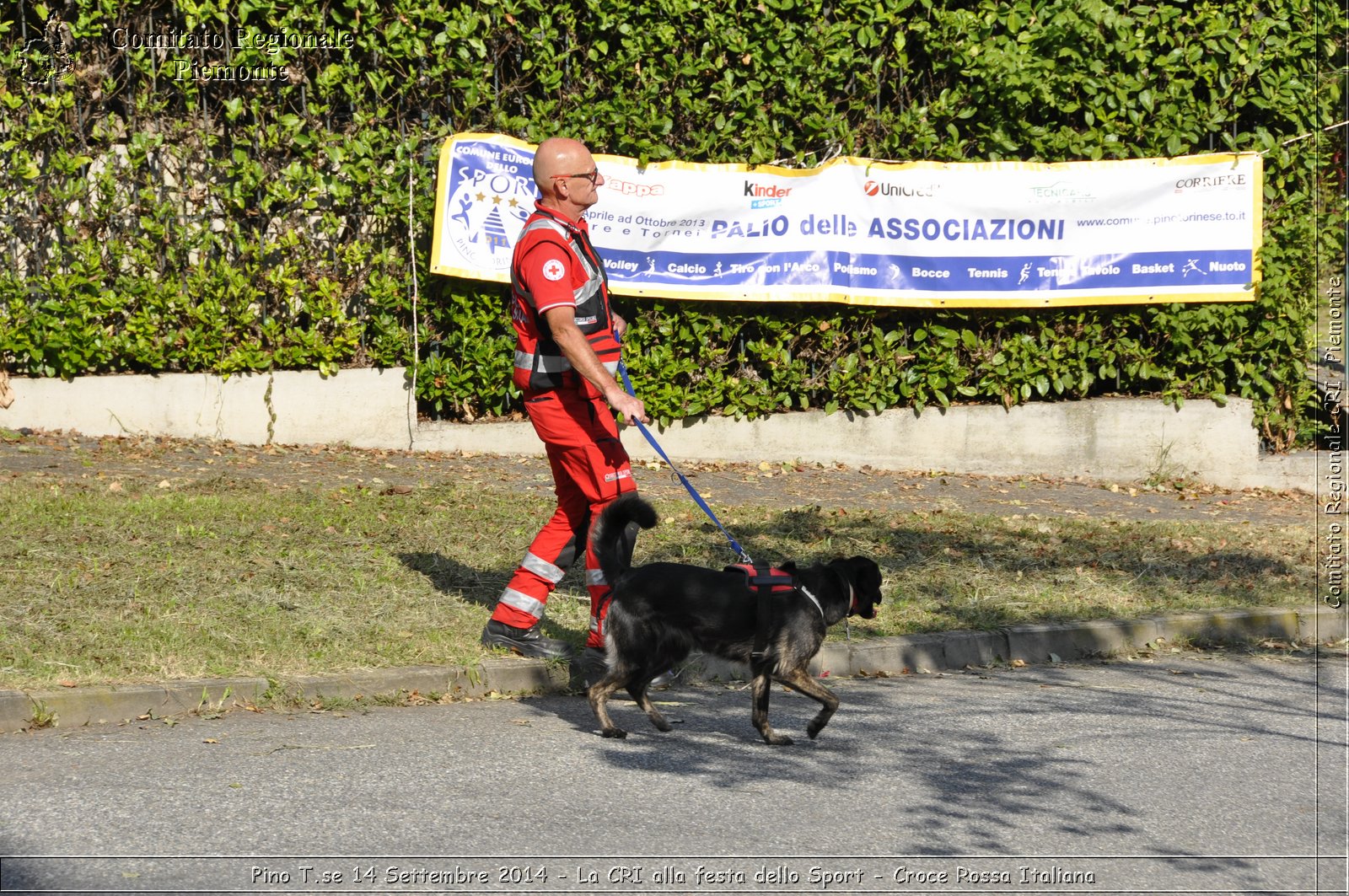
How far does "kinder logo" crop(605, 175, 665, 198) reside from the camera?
11.9m

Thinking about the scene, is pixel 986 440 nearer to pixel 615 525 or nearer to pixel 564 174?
pixel 564 174

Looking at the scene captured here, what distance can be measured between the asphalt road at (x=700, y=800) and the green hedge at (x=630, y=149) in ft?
19.7

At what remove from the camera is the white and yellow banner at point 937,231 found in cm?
1195

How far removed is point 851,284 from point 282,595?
6.30 m

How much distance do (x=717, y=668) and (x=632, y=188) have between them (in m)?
5.82

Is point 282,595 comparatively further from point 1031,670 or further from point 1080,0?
point 1080,0

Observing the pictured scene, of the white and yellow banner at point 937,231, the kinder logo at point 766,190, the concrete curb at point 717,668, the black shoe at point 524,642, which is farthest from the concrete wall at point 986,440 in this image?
the black shoe at point 524,642

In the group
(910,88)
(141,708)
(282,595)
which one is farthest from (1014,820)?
(910,88)

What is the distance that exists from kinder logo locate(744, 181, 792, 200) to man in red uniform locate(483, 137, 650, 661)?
18.2 ft

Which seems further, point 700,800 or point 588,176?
point 588,176

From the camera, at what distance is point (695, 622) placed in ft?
18.7

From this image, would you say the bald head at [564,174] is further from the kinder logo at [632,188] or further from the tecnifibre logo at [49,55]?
the tecnifibre logo at [49,55]

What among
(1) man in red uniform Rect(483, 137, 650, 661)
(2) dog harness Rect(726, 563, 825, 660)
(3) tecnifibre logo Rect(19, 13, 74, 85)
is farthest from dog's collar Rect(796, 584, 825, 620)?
(3) tecnifibre logo Rect(19, 13, 74, 85)

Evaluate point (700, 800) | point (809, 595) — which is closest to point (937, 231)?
point (809, 595)
